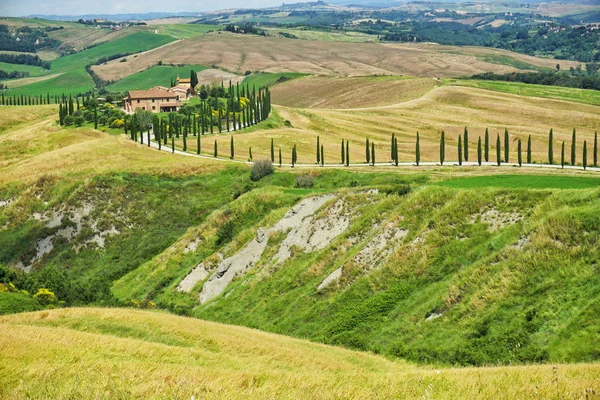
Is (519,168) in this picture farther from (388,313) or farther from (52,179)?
(52,179)

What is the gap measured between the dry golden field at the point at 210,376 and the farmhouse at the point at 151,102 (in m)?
131

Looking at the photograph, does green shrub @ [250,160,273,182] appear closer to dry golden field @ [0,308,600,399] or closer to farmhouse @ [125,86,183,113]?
dry golden field @ [0,308,600,399]

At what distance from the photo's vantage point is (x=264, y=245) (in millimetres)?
58438

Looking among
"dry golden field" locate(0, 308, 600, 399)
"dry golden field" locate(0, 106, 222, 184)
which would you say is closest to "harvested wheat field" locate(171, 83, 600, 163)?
"dry golden field" locate(0, 106, 222, 184)

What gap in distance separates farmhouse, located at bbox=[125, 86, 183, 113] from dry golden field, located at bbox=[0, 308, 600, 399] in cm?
13077

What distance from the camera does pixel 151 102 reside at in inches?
6014

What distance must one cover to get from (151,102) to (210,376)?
141 meters

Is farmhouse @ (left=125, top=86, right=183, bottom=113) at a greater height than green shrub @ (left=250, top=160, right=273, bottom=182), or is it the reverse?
farmhouse @ (left=125, top=86, right=183, bottom=113)

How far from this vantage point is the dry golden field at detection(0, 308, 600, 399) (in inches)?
631

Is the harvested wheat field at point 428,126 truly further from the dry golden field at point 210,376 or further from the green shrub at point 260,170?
the dry golden field at point 210,376

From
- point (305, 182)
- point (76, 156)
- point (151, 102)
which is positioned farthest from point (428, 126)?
point (76, 156)

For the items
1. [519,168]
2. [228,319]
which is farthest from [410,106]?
[228,319]

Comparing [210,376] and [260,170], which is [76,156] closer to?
[260,170]

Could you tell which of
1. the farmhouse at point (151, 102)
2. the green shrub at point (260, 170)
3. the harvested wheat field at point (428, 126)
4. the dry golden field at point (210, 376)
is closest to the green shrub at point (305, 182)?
the green shrub at point (260, 170)
